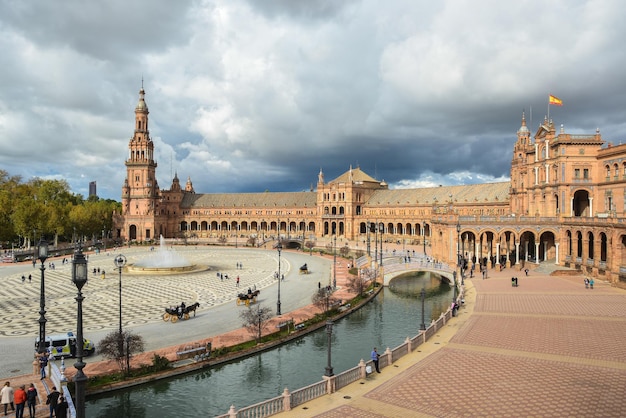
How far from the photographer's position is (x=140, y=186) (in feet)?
431

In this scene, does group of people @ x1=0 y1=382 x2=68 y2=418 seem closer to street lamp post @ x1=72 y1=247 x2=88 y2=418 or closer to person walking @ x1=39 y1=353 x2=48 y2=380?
person walking @ x1=39 y1=353 x2=48 y2=380

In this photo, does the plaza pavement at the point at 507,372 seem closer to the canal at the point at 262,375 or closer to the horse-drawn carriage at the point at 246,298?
the canal at the point at 262,375

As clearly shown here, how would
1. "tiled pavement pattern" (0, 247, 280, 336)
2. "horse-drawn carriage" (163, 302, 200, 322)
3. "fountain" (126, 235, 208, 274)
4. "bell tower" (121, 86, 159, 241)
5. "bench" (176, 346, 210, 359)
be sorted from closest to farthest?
"bench" (176, 346, 210, 359)
"horse-drawn carriage" (163, 302, 200, 322)
"tiled pavement pattern" (0, 247, 280, 336)
"fountain" (126, 235, 208, 274)
"bell tower" (121, 86, 159, 241)

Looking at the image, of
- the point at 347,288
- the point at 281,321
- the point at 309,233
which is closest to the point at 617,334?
the point at 281,321

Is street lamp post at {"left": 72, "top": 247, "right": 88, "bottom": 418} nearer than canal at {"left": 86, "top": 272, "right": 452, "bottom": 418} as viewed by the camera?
Yes

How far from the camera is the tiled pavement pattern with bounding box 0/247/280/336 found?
38800 mm

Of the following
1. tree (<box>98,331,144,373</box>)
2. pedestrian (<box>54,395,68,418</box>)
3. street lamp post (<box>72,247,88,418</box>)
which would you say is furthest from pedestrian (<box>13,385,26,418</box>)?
street lamp post (<box>72,247,88,418</box>)

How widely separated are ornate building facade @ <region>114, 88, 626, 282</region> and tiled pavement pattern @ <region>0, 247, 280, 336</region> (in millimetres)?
30259

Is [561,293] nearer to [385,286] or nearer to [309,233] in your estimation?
[385,286]

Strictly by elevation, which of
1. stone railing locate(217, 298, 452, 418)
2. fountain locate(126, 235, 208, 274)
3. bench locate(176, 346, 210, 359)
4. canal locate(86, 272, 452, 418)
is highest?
fountain locate(126, 235, 208, 274)

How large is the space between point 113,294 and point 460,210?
76688mm

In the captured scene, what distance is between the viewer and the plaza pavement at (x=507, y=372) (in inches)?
771

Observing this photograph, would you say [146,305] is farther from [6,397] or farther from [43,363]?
[6,397]

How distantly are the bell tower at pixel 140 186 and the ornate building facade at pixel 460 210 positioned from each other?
29cm
